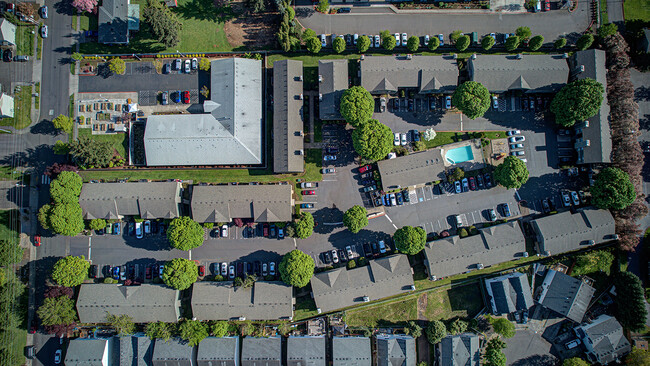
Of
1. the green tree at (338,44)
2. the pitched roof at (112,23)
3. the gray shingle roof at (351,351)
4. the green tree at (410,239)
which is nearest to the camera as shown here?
the green tree at (410,239)

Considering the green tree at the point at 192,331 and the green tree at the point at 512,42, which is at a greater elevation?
the green tree at the point at 512,42

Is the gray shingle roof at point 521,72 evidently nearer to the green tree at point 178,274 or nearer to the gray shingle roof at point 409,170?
the gray shingle roof at point 409,170

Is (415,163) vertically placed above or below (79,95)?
below

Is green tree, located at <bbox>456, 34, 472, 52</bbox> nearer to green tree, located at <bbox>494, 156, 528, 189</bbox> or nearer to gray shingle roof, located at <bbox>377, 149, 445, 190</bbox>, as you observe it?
gray shingle roof, located at <bbox>377, 149, 445, 190</bbox>

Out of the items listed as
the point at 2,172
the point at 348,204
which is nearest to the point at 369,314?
the point at 348,204

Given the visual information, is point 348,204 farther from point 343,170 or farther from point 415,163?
point 415,163

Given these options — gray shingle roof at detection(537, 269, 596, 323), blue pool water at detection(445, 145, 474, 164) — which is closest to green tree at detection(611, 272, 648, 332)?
gray shingle roof at detection(537, 269, 596, 323)

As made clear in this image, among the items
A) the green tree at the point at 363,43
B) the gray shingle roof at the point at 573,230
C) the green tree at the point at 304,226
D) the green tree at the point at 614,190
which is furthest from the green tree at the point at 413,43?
the green tree at the point at 614,190
